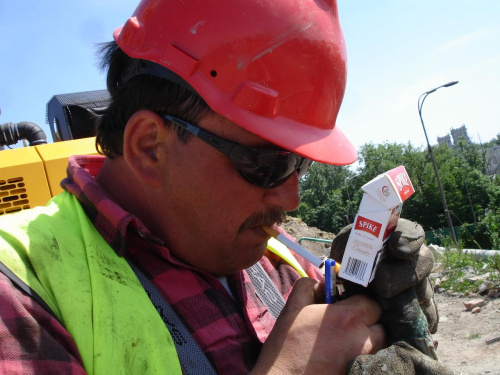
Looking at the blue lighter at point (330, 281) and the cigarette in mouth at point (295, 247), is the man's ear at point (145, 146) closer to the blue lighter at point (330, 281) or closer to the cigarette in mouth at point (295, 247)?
the cigarette in mouth at point (295, 247)

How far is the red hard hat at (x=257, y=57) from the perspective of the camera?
160 cm

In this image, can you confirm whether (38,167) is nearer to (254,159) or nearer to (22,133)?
(22,133)

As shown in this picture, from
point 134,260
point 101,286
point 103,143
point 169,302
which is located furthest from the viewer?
point 103,143

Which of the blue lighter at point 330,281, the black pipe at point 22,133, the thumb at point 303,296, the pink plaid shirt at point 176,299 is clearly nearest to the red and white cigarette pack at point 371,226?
the blue lighter at point 330,281

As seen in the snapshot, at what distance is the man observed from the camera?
1.47 metres

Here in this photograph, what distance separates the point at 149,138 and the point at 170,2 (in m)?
0.47

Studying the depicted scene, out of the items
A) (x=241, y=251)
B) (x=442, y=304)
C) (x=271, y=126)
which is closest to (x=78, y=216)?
(x=241, y=251)

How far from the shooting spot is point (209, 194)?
1.67 meters

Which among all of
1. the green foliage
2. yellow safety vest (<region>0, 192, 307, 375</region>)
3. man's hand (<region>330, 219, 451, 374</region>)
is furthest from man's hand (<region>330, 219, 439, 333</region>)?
the green foliage

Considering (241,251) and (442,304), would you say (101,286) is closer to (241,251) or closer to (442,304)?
(241,251)

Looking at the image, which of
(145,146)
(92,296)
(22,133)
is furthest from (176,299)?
(22,133)

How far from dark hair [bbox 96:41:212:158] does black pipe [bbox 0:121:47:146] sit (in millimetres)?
2223

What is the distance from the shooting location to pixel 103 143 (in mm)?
1972

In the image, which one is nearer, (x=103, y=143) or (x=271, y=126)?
(x=271, y=126)
